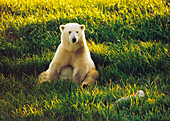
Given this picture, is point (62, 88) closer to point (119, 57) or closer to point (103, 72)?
point (103, 72)

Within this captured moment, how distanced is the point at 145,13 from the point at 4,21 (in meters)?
4.03

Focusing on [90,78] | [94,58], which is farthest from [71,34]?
[94,58]

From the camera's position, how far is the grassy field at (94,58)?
11.8 ft

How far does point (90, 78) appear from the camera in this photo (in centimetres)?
446

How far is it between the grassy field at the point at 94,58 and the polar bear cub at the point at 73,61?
18cm

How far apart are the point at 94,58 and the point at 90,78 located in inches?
36.9

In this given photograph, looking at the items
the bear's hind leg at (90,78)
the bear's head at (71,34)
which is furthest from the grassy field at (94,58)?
the bear's head at (71,34)

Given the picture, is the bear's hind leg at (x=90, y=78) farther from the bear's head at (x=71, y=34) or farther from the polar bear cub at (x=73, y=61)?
the bear's head at (x=71, y=34)

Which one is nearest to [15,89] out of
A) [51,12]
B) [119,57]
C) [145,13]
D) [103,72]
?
[103,72]

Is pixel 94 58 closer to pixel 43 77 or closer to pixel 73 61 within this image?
pixel 73 61

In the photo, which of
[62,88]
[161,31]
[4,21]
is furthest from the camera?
[4,21]

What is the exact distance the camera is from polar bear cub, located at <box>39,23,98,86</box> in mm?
4395

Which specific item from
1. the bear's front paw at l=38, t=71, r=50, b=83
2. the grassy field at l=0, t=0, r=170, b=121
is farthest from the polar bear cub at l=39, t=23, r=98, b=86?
the grassy field at l=0, t=0, r=170, b=121

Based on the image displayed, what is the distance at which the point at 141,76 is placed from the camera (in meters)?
4.71
